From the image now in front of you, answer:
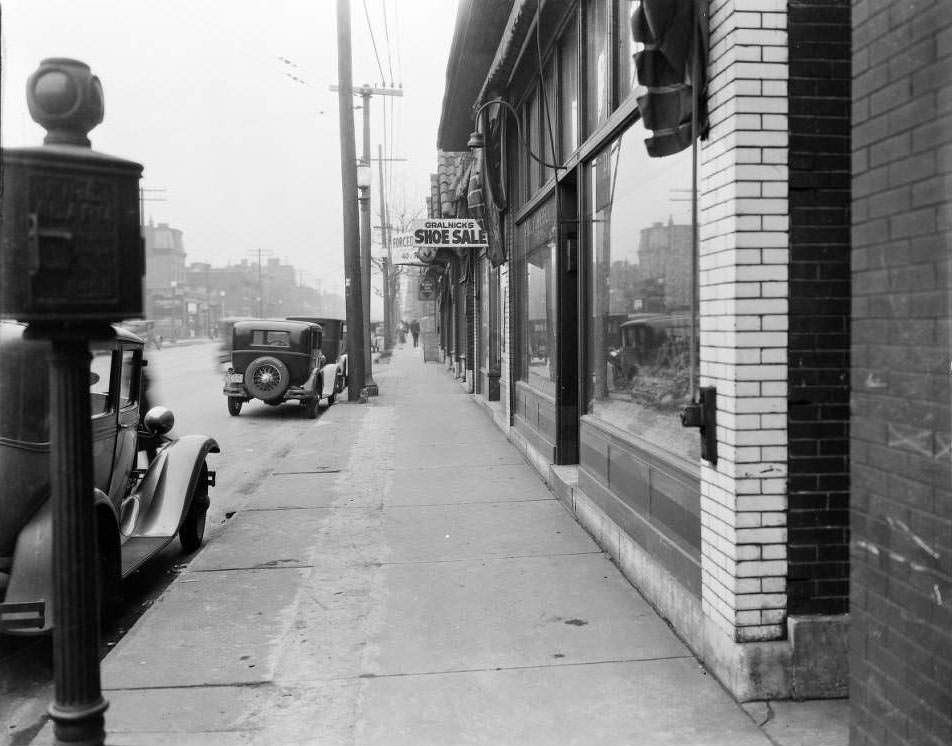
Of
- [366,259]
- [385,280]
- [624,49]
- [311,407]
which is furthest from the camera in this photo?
[385,280]

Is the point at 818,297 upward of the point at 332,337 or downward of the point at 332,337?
upward

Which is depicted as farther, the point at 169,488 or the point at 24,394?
the point at 169,488

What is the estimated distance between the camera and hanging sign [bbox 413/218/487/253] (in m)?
13.8

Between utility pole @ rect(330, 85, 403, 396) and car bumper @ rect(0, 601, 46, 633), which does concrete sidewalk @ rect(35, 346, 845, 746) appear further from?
utility pole @ rect(330, 85, 403, 396)

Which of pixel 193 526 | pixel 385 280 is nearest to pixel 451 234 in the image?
pixel 193 526

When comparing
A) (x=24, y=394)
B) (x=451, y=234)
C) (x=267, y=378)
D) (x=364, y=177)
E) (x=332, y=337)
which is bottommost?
(x=267, y=378)

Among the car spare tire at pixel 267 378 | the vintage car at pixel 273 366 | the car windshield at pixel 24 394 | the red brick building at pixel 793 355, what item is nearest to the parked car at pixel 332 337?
the vintage car at pixel 273 366

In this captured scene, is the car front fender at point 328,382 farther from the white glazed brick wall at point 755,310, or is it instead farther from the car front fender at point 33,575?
the white glazed brick wall at point 755,310

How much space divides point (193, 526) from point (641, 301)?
153 inches

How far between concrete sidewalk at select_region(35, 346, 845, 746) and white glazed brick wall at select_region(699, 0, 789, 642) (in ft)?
2.10

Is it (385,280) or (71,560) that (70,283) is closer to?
(71,560)

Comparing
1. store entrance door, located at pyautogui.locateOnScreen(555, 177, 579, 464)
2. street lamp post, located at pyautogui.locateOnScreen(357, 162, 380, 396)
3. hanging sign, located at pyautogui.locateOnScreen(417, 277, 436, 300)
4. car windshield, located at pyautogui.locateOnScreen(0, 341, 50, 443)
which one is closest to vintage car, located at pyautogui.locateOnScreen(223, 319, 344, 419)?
street lamp post, located at pyautogui.locateOnScreen(357, 162, 380, 396)

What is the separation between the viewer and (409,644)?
15.3 feet

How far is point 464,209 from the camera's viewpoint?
17.0m
